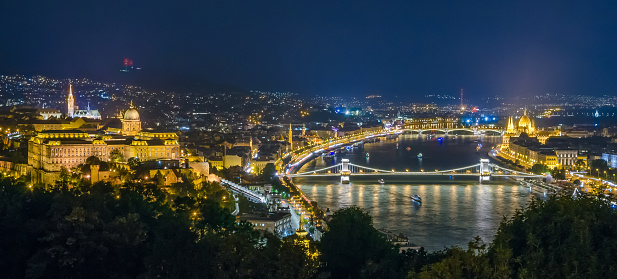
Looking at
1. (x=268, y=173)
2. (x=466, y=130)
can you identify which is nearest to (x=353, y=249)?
(x=268, y=173)

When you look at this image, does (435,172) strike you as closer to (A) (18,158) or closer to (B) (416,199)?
(B) (416,199)

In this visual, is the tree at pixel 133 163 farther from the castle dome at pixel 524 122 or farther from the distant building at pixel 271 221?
the castle dome at pixel 524 122

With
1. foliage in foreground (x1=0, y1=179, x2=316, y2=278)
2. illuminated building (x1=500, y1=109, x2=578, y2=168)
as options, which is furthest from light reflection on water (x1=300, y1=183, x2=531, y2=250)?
illuminated building (x1=500, y1=109, x2=578, y2=168)

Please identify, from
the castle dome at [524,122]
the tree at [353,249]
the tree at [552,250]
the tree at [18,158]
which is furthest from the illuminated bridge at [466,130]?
the tree at [552,250]

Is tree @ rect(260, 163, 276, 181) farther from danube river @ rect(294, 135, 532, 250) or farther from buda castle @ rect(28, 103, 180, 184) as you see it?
buda castle @ rect(28, 103, 180, 184)

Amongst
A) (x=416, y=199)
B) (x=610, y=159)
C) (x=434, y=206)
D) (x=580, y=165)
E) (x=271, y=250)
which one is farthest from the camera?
(x=610, y=159)
